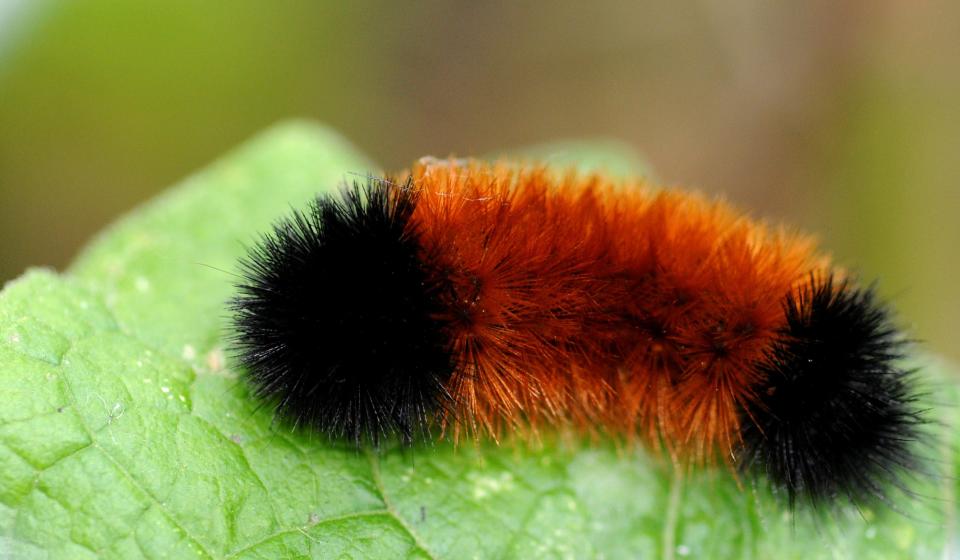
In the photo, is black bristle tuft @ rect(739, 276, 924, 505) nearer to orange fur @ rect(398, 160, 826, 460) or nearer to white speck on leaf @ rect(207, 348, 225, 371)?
orange fur @ rect(398, 160, 826, 460)

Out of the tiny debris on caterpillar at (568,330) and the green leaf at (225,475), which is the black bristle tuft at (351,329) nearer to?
the tiny debris on caterpillar at (568,330)

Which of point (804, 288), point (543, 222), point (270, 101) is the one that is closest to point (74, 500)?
point (543, 222)

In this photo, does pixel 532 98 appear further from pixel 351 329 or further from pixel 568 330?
pixel 351 329

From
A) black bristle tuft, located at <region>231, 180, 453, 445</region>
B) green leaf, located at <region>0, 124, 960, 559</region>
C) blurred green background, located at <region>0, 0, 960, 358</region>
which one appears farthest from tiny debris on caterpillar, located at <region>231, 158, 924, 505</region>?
blurred green background, located at <region>0, 0, 960, 358</region>

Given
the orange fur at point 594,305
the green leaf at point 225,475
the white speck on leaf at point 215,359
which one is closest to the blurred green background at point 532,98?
the green leaf at point 225,475

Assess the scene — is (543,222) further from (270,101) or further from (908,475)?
(270,101)

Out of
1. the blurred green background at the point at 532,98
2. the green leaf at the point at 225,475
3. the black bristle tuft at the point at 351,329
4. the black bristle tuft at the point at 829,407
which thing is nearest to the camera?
the green leaf at the point at 225,475
